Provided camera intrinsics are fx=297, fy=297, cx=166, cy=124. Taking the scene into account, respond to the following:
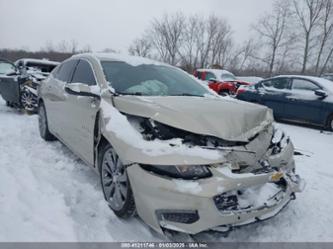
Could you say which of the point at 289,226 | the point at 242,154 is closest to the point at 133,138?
the point at 242,154

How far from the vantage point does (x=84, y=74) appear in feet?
13.0

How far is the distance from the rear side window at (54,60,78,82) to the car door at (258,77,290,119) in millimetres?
6194

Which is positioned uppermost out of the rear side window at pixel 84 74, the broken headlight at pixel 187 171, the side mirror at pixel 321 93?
the rear side window at pixel 84 74

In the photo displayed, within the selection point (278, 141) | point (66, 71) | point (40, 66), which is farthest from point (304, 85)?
point (40, 66)

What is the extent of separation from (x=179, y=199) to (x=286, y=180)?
1009 mm

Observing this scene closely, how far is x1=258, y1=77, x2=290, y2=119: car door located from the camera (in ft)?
28.2

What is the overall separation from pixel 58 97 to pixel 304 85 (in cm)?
666

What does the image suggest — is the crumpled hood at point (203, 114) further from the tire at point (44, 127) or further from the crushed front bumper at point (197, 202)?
the tire at point (44, 127)

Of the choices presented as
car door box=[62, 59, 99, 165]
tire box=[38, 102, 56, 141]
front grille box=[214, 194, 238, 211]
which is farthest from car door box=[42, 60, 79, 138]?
front grille box=[214, 194, 238, 211]

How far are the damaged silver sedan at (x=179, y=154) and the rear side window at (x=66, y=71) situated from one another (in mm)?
964

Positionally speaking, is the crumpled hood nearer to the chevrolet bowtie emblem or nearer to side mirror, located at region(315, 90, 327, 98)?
the chevrolet bowtie emblem

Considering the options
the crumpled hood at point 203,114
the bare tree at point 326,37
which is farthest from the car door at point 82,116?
the bare tree at point 326,37

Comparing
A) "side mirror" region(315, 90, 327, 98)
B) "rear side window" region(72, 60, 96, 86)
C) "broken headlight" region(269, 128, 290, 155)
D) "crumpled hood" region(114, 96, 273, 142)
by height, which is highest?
"rear side window" region(72, 60, 96, 86)

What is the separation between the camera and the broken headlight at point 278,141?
2.81 metres
